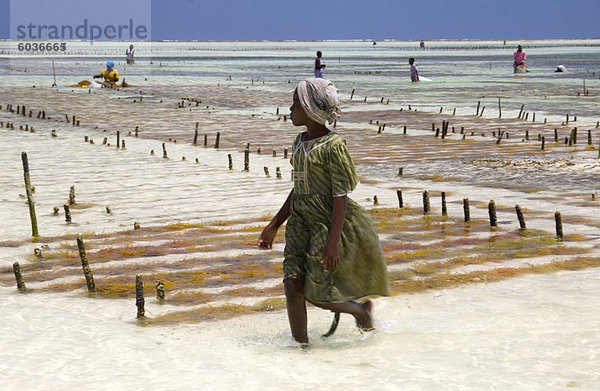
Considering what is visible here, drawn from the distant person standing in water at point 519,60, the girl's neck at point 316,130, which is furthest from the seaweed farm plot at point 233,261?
the distant person standing in water at point 519,60

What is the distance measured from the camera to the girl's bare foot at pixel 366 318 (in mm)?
5885

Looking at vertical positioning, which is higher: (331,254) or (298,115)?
(298,115)

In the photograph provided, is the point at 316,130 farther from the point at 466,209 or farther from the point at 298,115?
the point at 466,209

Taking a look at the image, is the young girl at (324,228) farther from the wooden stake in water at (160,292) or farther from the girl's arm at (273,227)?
the wooden stake in water at (160,292)

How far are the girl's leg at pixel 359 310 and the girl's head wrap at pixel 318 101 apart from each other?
3.69 ft

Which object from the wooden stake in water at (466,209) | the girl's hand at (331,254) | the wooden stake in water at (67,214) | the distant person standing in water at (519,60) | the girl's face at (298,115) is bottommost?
the wooden stake in water at (67,214)

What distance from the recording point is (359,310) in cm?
583

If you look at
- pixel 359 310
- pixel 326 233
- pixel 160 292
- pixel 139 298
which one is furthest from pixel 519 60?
pixel 326 233

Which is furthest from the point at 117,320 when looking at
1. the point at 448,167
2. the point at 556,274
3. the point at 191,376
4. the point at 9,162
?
the point at 9,162

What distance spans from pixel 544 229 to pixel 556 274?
1868mm

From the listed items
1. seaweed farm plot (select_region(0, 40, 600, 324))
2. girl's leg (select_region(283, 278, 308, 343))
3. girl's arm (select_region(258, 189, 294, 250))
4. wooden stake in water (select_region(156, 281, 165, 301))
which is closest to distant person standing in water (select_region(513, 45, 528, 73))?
seaweed farm plot (select_region(0, 40, 600, 324))

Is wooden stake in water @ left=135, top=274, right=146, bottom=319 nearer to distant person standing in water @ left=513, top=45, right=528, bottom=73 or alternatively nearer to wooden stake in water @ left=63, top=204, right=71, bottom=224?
wooden stake in water @ left=63, top=204, right=71, bottom=224

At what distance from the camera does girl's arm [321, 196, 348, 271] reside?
17.8ft

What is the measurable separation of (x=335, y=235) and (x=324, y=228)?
0.16 metres
